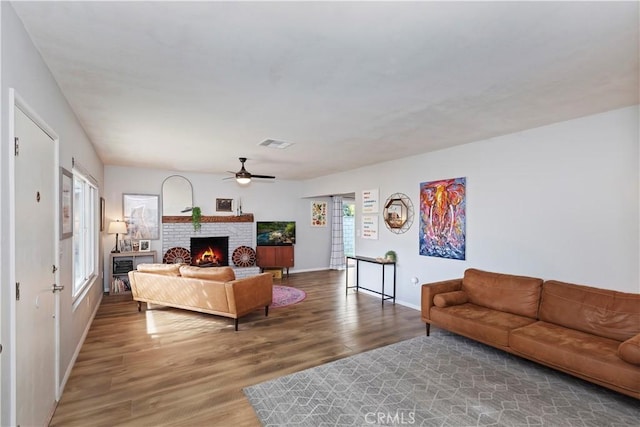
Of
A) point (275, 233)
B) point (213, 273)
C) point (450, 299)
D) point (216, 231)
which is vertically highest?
point (216, 231)

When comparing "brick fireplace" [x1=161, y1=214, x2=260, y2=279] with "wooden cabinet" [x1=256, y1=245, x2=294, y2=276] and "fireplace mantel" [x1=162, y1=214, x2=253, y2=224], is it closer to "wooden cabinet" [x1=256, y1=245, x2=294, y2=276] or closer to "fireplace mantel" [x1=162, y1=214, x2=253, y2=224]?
"fireplace mantel" [x1=162, y1=214, x2=253, y2=224]

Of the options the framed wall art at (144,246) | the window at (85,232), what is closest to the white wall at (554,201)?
the window at (85,232)

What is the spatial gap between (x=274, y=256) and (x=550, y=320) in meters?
6.03

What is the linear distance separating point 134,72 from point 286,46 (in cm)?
124

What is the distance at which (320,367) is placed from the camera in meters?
3.26

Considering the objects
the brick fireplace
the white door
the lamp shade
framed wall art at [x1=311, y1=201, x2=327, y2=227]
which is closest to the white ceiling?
the white door

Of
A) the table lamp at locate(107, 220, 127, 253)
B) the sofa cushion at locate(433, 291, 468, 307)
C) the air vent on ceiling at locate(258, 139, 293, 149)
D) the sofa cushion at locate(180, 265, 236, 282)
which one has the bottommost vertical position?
the sofa cushion at locate(433, 291, 468, 307)

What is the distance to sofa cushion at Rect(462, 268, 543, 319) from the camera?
364 centimetres

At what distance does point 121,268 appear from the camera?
21.2 feet

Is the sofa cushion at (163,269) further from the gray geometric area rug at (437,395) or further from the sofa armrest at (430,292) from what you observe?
the sofa armrest at (430,292)

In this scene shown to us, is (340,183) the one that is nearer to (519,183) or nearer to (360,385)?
(519,183)

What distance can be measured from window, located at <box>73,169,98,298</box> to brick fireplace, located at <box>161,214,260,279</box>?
2062mm

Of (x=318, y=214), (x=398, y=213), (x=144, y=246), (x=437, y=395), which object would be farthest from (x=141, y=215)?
(x=437, y=395)

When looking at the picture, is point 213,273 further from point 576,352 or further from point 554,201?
point 554,201
